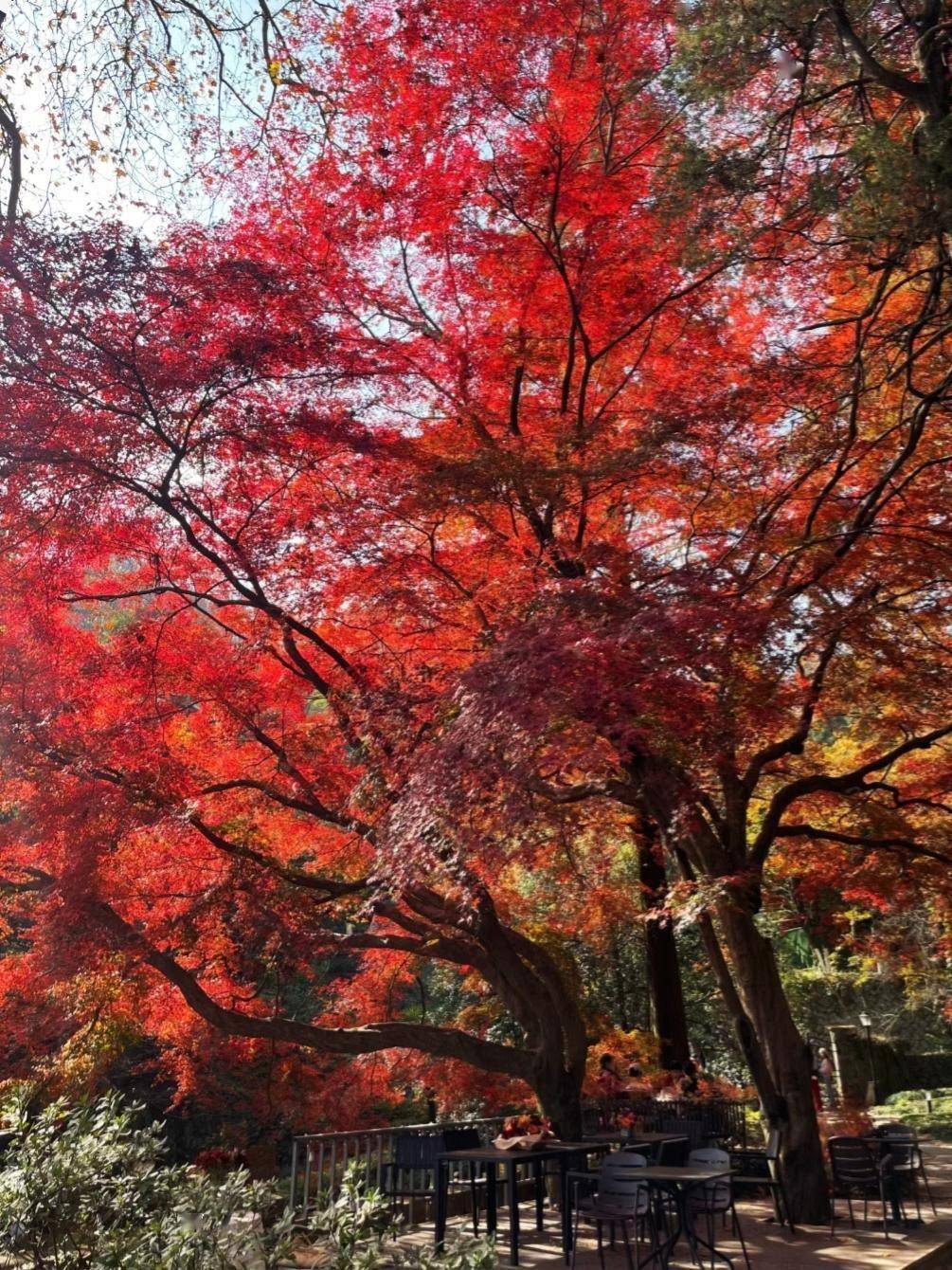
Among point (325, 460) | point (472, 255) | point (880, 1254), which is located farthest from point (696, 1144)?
point (472, 255)

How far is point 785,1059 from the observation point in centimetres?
885

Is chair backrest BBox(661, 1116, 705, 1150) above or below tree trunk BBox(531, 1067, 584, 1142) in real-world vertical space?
below

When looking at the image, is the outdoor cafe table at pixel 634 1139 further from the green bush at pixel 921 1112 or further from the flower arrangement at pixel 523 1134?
the green bush at pixel 921 1112

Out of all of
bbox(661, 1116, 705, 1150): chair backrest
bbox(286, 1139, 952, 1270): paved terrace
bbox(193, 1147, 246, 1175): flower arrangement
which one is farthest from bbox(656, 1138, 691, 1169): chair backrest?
bbox(193, 1147, 246, 1175): flower arrangement

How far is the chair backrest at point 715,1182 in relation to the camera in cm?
736

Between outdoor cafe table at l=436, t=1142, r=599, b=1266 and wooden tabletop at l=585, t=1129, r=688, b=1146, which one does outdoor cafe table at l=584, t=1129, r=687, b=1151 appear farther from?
outdoor cafe table at l=436, t=1142, r=599, b=1266

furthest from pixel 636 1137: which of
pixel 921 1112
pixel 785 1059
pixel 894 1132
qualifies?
pixel 921 1112

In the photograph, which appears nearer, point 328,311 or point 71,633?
point 328,311

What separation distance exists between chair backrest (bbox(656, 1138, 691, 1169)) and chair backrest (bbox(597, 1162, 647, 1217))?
169 centimetres

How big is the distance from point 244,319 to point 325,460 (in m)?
1.39

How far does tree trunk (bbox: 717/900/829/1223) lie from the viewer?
344 inches

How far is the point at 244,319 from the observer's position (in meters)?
8.16

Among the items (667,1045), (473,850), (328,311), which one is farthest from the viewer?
(667,1045)

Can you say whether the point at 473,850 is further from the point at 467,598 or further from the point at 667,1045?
the point at 667,1045
